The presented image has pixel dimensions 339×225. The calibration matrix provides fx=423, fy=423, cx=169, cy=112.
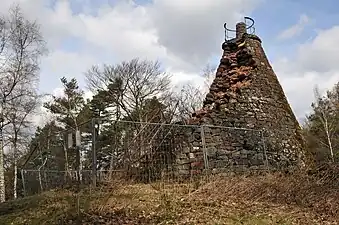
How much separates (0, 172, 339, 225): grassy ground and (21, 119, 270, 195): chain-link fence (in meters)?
1.14

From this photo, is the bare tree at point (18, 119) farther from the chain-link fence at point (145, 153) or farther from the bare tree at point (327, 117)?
the bare tree at point (327, 117)

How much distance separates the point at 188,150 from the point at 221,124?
2.23 metres

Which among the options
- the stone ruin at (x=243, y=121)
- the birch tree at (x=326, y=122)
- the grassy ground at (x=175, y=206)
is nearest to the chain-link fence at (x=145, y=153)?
the stone ruin at (x=243, y=121)

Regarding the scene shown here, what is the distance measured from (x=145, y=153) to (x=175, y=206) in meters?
3.76

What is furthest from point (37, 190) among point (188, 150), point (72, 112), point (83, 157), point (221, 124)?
point (72, 112)

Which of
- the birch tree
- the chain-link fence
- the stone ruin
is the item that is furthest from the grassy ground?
the birch tree

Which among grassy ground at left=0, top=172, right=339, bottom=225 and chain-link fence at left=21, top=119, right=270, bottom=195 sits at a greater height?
chain-link fence at left=21, top=119, right=270, bottom=195

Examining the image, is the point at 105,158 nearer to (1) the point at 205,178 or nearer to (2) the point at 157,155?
(2) the point at 157,155

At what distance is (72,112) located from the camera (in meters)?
34.5

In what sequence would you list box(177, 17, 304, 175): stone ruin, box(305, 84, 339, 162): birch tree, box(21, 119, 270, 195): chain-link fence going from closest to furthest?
box(21, 119, 270, 195): chain-link fence < box(177, 17, 304, 175): stone ruin < box(305, 84, 339, 162): birch tree

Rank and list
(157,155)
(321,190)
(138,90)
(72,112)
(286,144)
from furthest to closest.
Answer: (72,112) < (138,90) < (286,144) < (157,155) < (321,190)

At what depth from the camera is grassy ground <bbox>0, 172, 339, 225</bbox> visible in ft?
25.6

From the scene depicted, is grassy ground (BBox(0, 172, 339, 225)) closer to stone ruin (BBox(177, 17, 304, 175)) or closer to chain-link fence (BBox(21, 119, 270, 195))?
chain-link fence (BBox(21, 119, 270, 195))

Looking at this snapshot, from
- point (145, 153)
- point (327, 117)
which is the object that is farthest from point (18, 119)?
point (327, 117)
